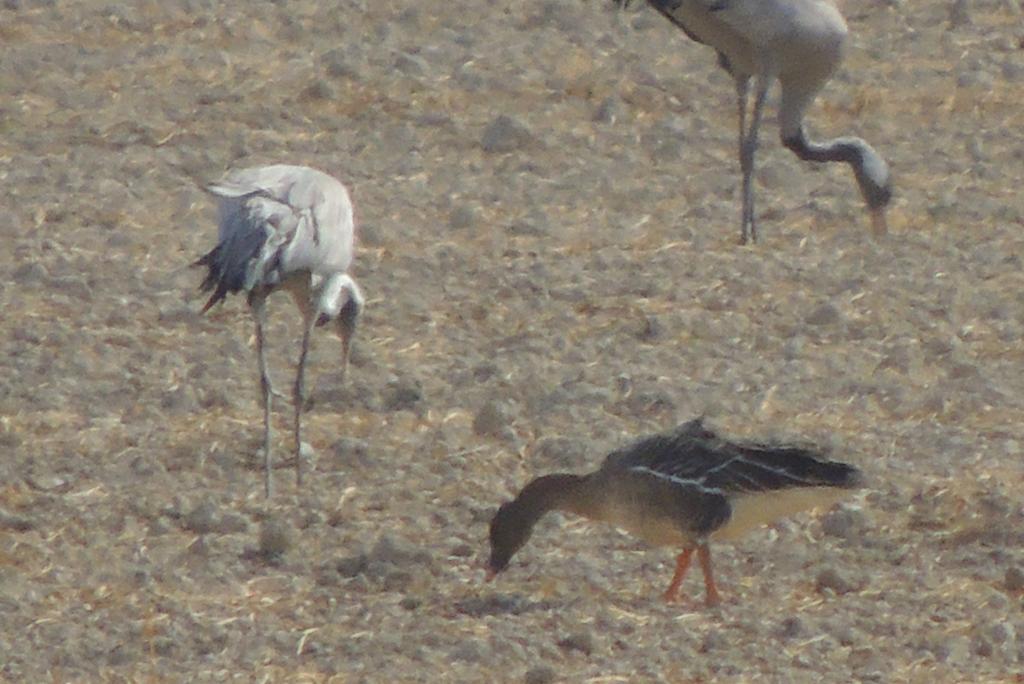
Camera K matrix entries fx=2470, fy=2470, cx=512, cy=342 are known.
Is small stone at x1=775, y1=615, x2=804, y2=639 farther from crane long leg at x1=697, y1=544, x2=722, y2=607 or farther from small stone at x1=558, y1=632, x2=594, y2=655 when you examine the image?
small stone at x1=558, y1=632, x2=594, y2=655

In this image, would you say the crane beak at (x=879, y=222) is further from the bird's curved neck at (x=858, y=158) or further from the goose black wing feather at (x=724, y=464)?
the goose black wing feather at (x=724, y=464)

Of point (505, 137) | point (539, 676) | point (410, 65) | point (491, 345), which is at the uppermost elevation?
point (539, 676)

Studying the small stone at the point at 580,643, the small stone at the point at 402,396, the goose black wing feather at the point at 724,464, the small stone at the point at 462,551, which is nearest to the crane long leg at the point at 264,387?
the small stone at the point at 402,396

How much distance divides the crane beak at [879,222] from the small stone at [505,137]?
2.09m

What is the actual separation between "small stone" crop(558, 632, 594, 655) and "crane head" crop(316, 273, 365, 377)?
92.4 inches

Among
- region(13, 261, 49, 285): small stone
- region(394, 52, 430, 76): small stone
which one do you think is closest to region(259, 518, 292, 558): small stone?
region(13, 261, 49, 285): small stone

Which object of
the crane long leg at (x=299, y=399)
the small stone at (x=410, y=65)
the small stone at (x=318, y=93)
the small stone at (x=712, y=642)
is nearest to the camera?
the small stone at (x=712, y=642)

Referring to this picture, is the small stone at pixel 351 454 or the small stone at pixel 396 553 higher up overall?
the small stone at pixel 396 553

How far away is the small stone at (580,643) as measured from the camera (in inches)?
273

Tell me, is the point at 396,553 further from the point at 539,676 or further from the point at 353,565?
the point at 539,676

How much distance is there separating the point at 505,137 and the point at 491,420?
14.0ft

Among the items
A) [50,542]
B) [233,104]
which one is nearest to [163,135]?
[233,104]

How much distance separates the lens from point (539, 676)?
672 cm

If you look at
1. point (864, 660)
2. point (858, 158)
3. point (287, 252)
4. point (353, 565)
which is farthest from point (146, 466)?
point (858, 158)
